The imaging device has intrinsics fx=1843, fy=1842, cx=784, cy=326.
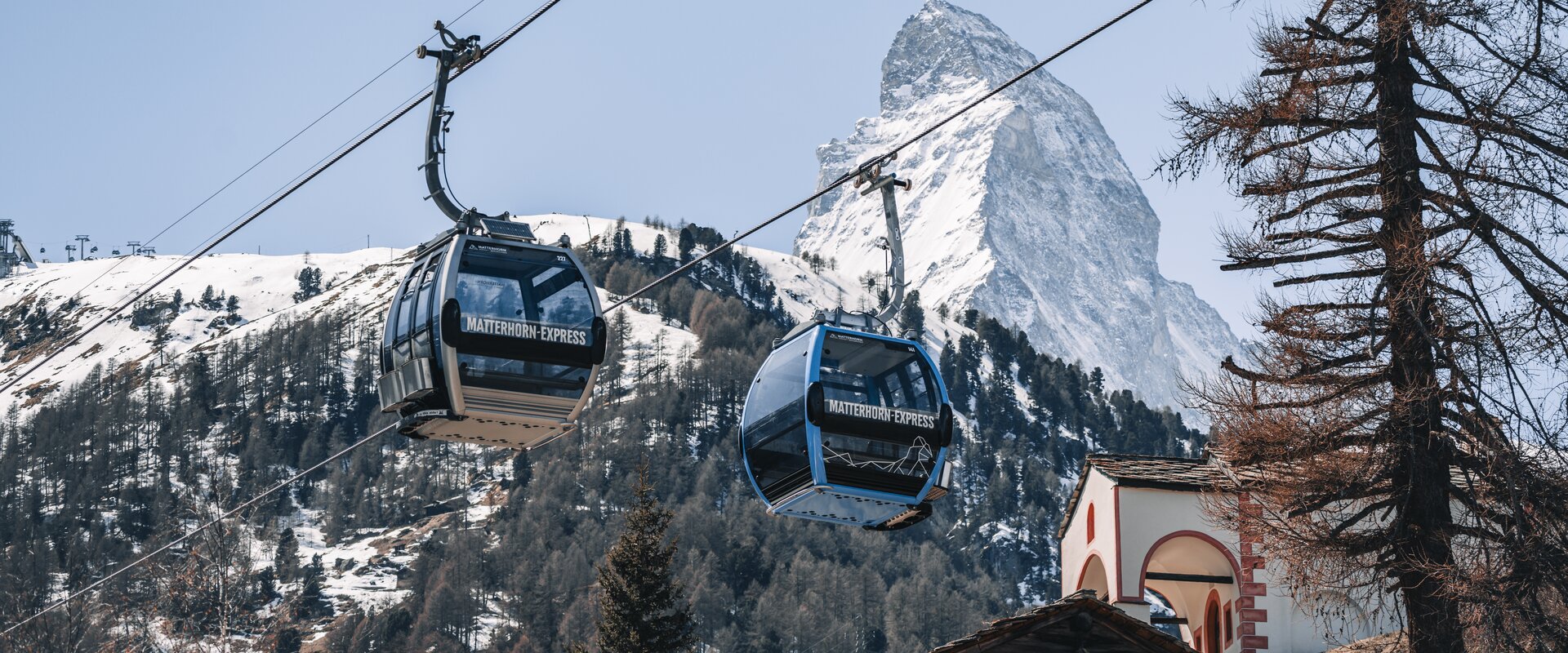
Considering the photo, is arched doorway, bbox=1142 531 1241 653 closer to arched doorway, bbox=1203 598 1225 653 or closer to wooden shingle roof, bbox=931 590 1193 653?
arched doorway, bbox=1203 598 1225 653

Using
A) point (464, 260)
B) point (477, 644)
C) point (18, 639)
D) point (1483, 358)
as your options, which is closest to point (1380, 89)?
point (1483, 358)

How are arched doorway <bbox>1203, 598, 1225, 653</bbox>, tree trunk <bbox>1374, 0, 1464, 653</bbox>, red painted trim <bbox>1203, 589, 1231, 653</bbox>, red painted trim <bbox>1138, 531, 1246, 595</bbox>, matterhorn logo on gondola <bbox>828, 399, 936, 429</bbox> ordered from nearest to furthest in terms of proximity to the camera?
tree trunk <bbox>1374, 0, 1464, 653</bbox>
matterhorn logo on gondola <bbox>828, 399, 936, 429</bbox>
red painted trim <bbox>1138, 531, 1246, 595</bbox>
red painted trim <bbox>1203, 589, 1231, 653</bbox>
arched doorway <bbox>1203, 598, 1225, 653</bbox>

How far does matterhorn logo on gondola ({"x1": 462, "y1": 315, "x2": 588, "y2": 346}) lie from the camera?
1870 cm

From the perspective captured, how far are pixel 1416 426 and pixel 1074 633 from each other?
483 cm

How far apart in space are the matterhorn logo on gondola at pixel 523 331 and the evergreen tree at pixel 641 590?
3052 cm

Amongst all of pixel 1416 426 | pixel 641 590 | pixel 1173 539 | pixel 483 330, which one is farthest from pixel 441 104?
pixel 641 590

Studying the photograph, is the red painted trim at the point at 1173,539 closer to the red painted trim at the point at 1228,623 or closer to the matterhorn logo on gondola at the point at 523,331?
the red painted trim at the point at 1228,623

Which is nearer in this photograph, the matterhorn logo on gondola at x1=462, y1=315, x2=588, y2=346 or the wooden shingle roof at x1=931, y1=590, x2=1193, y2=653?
the wooden shingle roof at x1=931, y1=590, x2=1193, y2=653

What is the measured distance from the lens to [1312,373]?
20453 millimetres

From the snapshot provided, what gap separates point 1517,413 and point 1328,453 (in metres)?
2.08

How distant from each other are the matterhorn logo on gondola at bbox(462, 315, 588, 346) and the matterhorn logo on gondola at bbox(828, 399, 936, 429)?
2794 mm

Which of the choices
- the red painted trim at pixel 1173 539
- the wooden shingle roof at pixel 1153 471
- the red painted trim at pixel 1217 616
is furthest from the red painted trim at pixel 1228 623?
the wooden shingle roof at pixel 1153 471

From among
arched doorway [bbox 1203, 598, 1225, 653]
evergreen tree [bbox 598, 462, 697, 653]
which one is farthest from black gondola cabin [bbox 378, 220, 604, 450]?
evergreen tree [bbox 598, 462, 697, 653]

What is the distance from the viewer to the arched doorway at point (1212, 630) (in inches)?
1431
